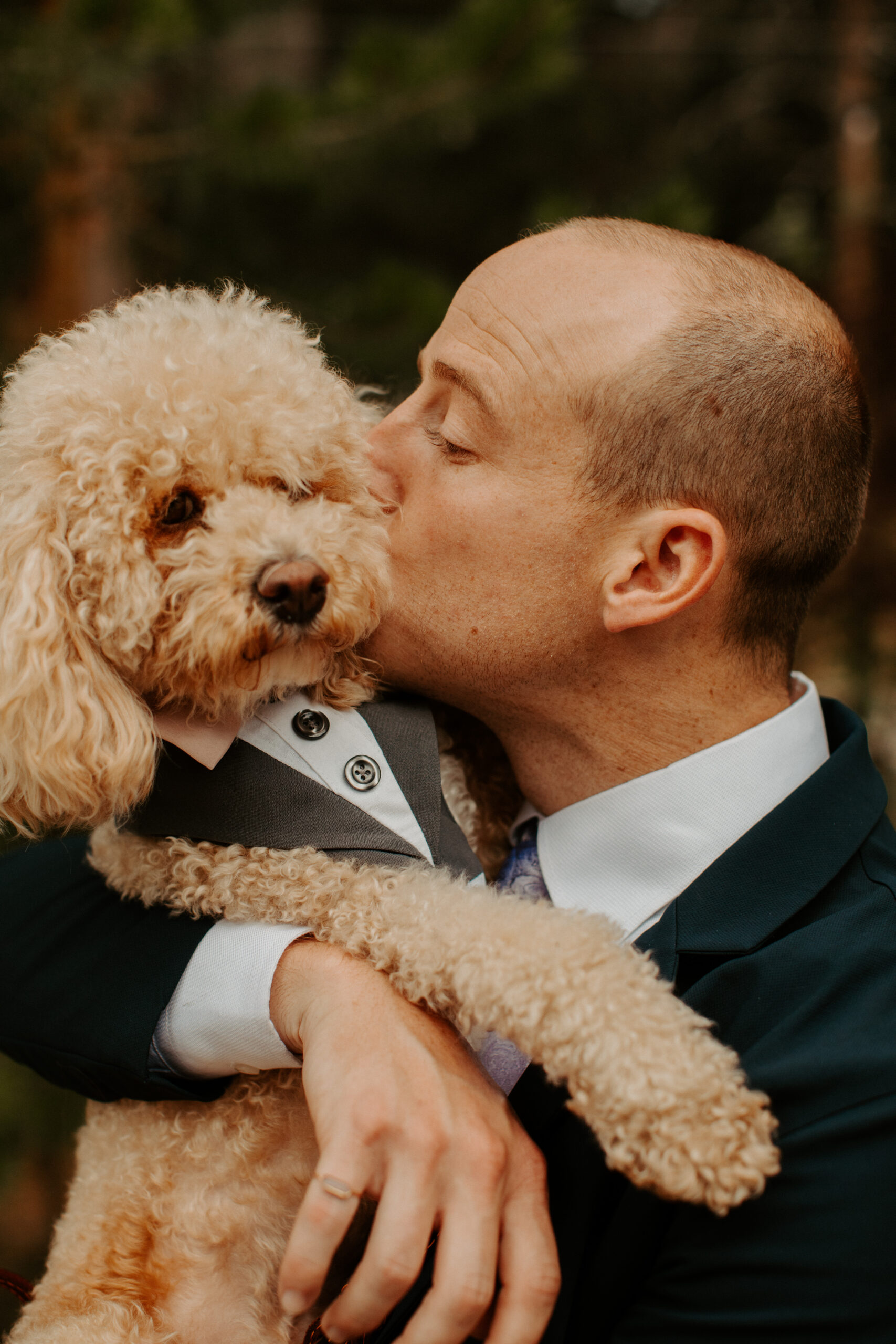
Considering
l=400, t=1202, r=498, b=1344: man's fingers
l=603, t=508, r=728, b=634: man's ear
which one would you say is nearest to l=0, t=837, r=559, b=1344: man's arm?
l=400, t=1202, r=498, b=1344: man's fingers

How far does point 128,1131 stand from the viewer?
1.55 metres

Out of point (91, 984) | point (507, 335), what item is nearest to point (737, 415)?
point (507, 335)

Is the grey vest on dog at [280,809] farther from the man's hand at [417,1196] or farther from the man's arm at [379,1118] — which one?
the man's hand at [417,1196]

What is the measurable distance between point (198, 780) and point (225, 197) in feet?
15.5

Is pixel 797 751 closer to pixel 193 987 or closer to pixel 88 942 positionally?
pixel 193 987

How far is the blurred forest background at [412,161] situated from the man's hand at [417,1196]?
156 cm

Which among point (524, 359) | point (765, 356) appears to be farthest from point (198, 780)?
point (765, 356)

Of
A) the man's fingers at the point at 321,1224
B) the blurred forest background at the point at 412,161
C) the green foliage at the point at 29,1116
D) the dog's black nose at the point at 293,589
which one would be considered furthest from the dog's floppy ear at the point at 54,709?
the green foliage at the point at 29,1116

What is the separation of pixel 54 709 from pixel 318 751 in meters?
0.39

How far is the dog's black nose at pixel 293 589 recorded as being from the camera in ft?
4.78

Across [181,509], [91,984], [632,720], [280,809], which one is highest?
[181,509]

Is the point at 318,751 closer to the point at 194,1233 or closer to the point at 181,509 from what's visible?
the point at 181,509

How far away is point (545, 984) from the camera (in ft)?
4.08

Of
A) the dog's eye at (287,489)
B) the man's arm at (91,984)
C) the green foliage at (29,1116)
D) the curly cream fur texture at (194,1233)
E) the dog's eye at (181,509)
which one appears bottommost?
the green foliage at (29,1116)
